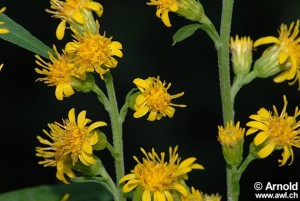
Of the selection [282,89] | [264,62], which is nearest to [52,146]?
[264,62]

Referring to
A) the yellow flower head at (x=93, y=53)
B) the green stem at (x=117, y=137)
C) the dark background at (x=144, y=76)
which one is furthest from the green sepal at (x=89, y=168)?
the dark background at (x=144, y=76)

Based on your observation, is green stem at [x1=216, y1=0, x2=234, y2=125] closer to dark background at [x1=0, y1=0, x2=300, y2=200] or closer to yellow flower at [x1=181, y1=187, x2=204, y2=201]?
yellow flower at [x1=181, y1=187, x2=204, y2=201]

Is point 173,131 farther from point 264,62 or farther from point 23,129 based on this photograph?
point 264,62

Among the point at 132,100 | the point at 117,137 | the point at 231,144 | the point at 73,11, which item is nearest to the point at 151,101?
the point at 132,100

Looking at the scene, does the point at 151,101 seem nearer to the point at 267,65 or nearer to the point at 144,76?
the point at 267,65

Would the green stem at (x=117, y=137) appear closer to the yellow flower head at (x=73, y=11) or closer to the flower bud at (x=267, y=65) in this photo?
the yellow flower head at (x=73, y=11)

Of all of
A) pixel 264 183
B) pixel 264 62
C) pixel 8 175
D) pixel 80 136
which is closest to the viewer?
pixel 80 136
